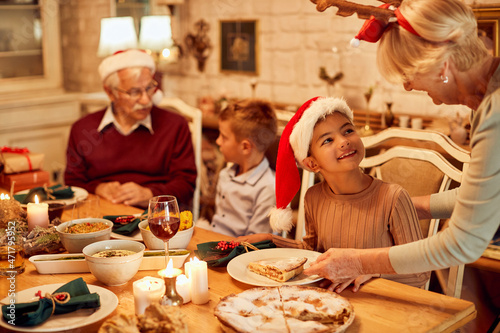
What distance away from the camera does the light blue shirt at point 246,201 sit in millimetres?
2191

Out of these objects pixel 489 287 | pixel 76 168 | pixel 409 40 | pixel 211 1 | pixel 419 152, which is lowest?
pixel 489 287

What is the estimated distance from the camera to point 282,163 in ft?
5.40

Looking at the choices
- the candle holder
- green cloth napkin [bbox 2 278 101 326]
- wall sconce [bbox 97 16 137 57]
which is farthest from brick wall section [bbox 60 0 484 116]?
green cloth napkin [bbox 2 278 101 326]

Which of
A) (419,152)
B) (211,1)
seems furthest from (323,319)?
(211,1)

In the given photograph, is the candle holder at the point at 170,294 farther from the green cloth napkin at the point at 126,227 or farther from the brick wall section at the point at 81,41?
the brick wall section at the point at 81,41

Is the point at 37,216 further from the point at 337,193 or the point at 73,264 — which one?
the point at 337,193

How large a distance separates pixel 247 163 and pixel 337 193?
0.70 m

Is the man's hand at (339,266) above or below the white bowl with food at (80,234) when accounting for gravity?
above

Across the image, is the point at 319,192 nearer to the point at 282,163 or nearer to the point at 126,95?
the point at 282,163

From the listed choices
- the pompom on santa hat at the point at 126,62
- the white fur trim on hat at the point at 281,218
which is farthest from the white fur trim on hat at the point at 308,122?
the pompom on santa hat at the point at 126,62

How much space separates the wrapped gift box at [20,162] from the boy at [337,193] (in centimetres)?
121

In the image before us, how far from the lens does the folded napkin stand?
6.96 feet

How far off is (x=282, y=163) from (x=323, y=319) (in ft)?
1.93

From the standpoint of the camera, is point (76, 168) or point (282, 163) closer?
point (282, 163)
